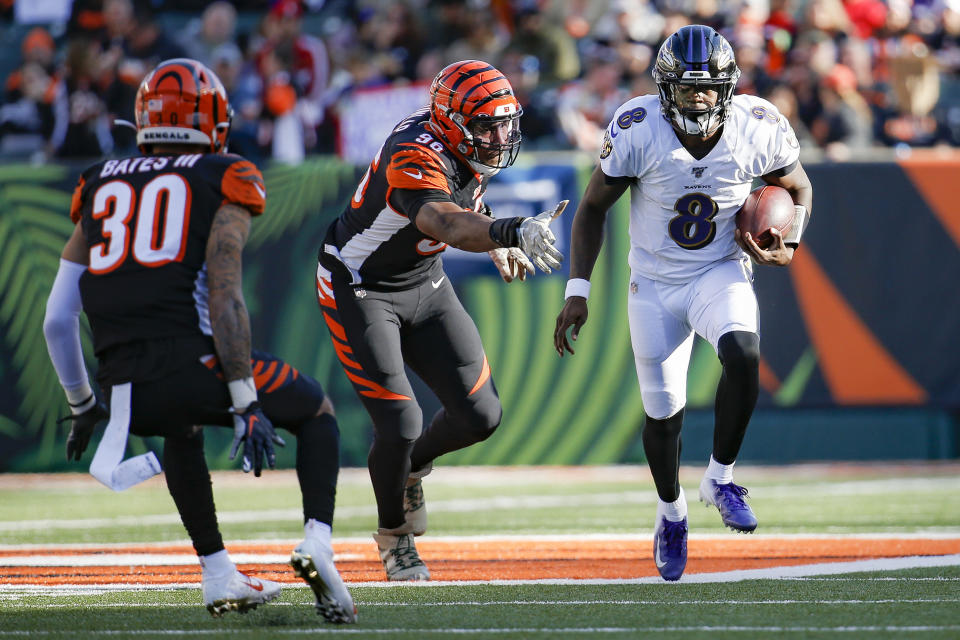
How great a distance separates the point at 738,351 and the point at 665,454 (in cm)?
53

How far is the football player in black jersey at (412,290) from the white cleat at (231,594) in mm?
1093

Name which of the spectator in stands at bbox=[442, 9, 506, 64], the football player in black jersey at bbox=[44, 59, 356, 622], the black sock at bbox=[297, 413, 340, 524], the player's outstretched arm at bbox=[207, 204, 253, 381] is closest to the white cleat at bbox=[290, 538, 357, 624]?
the football player in black jersey at bbox=[44, 59, 356, 622]

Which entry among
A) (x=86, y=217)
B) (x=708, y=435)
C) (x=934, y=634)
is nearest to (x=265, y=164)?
(x=708, y=435)

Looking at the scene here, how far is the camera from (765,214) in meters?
4.80

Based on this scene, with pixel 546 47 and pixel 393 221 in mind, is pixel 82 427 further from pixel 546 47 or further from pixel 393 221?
pixel 546 47

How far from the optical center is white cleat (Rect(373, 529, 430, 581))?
493 centimetres

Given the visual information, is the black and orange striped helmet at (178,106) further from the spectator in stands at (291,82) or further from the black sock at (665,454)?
the spectator in stands at (291,82)

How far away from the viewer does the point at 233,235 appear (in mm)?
3799

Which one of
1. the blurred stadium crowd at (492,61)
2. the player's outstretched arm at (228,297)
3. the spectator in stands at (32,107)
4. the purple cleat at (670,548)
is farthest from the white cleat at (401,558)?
the spectator in stands at (32,107)

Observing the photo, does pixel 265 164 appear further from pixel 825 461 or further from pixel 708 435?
pixel 825 461

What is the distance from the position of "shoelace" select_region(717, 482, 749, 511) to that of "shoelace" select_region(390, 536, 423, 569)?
113 cm

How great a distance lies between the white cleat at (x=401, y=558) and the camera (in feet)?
16.2

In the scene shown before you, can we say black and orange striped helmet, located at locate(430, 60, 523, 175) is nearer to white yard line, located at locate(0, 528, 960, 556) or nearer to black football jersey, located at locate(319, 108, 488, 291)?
black football jersey, located at locate(319, 108, 488, 291)

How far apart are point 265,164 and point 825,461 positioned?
4.24 m
